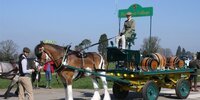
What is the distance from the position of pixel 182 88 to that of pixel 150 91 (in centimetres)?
214

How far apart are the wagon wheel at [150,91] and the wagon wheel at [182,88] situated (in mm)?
1478

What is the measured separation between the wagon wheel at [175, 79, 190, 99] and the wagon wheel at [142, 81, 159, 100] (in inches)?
58.2

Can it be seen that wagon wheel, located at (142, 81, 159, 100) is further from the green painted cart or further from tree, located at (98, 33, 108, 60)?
tree, located at (98, 33, 108, 60)

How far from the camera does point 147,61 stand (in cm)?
1480

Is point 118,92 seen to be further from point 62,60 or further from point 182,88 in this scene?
point 62,60

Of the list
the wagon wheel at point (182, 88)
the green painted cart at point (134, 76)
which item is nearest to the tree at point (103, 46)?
the green painted cart at point (134, 76)

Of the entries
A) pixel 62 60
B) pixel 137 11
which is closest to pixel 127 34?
pixel 62 60

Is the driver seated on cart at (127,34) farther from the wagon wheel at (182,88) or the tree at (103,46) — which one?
the wagon wheel at (182,88)

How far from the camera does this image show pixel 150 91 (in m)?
14.6

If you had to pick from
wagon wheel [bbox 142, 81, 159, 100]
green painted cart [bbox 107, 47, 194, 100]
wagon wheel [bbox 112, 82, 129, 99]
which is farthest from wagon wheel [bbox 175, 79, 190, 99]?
wagon wheel [bbox 112, 82, 129, 99]

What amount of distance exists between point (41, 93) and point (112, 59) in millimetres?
4551

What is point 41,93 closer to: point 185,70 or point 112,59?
point 112,59

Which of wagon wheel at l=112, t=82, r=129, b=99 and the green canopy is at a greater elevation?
the green canopy

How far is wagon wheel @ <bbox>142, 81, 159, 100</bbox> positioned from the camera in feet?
46.9
